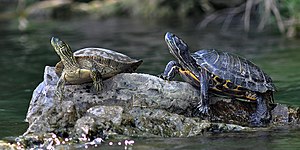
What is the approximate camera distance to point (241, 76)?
20.8 ft

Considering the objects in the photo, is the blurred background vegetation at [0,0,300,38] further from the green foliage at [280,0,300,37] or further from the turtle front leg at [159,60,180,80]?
the turtle front leg at [159,60,180,80]

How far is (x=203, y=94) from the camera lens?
243 inches

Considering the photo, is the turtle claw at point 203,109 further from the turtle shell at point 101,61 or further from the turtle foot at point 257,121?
the turtle shell at point 101,61

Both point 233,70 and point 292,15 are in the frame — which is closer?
point 233,70

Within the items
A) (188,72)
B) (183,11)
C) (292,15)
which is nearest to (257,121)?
(188,72)

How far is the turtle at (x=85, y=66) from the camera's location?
20.1ft

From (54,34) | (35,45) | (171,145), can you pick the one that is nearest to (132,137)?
(171,145)

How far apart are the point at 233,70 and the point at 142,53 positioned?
7751mm

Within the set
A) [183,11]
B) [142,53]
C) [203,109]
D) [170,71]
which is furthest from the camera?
[183,11]

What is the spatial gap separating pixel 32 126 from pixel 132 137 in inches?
39.7

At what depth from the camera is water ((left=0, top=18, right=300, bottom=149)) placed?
5.81 m

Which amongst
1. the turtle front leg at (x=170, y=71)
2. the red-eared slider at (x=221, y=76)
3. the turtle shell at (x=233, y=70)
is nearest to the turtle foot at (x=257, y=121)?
the red-eared slider at (x=221, y=76)

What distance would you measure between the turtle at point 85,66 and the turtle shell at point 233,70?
92 centimetres

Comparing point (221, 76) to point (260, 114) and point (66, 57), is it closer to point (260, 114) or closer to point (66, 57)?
point (260, 114)
